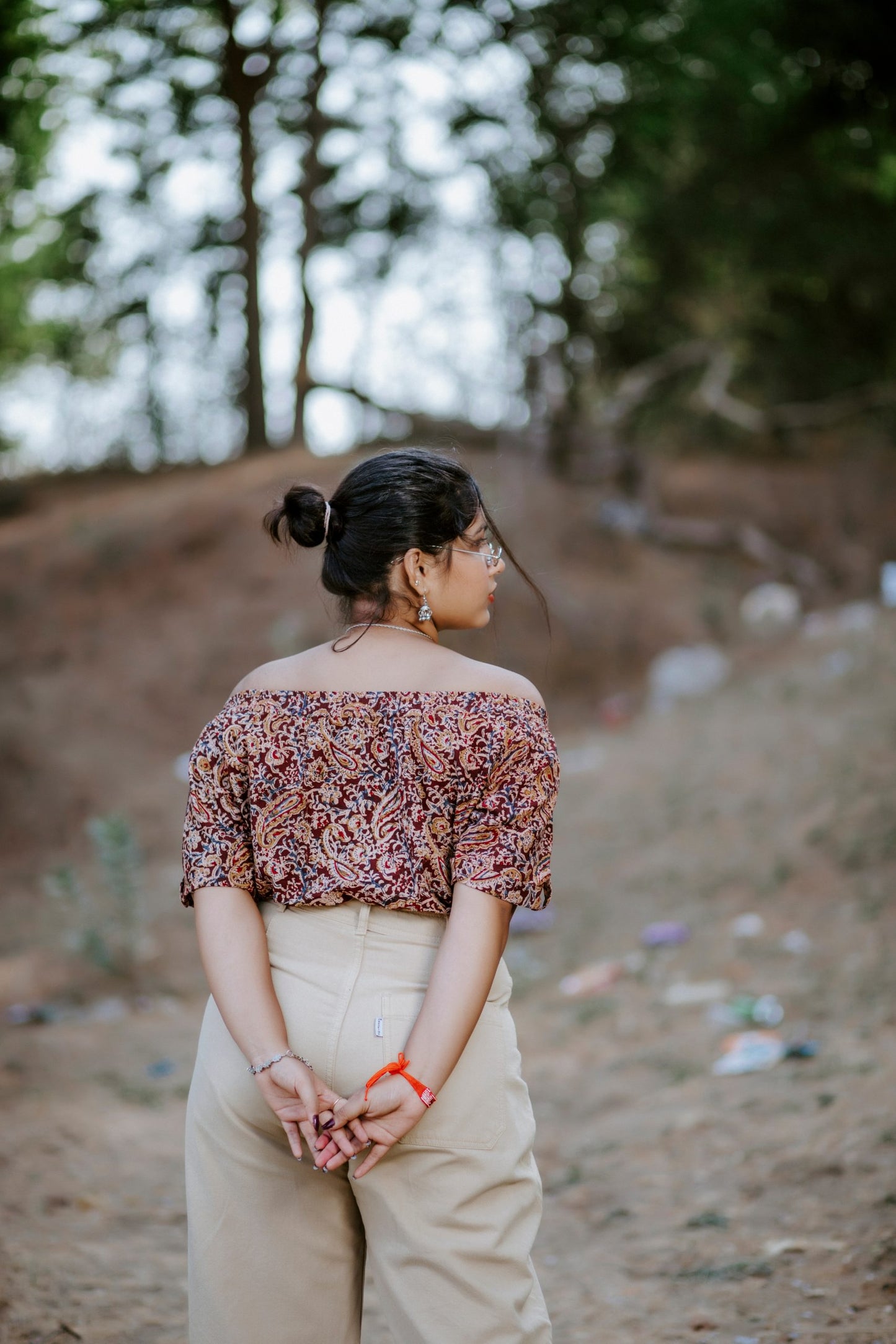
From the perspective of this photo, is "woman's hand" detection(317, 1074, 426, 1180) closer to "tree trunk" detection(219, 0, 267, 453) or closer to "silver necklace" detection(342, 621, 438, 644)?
"silver necklace" detection(342, 621, 438, 644)

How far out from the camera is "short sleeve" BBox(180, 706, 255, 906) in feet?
5.06

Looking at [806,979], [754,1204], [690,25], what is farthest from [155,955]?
[690,25]

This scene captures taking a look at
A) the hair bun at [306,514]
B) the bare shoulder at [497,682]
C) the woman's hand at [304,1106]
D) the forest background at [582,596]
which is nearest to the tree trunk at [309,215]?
the forest background at [582,596]

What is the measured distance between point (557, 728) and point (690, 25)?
748 cm

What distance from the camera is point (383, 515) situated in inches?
62.6

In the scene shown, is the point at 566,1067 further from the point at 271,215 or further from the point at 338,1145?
the point at 271,215

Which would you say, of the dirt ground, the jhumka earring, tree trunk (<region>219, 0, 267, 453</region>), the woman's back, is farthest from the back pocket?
tree trunk (<region>219, 0, 267, 453</region>)

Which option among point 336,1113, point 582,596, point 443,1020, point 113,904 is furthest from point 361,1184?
point 582,596

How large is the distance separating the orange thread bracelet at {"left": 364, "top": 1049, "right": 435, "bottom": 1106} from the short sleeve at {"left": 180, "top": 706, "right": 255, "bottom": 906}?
1.04 ft

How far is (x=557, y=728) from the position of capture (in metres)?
9.32

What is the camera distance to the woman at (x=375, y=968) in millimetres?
1429

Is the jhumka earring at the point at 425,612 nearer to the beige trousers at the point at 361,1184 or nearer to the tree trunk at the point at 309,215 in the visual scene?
the beige trousers at the point at 361,1184

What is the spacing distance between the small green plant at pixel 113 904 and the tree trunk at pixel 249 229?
7.64 meters

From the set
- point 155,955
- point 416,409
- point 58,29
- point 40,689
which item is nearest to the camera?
point 155,955
